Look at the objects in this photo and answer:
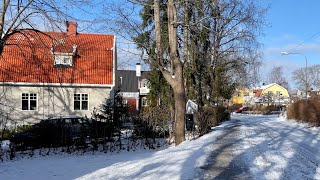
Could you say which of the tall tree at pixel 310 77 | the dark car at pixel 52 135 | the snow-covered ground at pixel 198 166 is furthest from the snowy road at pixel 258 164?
the tall tree at pixel 310 77

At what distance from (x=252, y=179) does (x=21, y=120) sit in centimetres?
2588

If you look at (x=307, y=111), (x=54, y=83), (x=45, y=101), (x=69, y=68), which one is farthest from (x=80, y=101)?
(x=307, y=111)

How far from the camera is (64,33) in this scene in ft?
51.2

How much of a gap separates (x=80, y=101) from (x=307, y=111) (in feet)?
56.8

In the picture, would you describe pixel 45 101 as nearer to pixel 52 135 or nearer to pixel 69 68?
pixel 69 68

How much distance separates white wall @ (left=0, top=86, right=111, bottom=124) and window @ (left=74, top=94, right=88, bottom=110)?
26 cm

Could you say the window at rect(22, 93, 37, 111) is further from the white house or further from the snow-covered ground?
the snow-covered ground

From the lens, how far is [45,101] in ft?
104

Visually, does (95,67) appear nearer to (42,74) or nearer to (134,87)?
(42,74)

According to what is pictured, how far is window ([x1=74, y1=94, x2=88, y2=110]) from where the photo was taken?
3219 centimetres

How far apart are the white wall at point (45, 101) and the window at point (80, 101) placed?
0.26 metres

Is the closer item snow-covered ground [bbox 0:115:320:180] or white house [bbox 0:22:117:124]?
snow-covered ground [bbox 0:115:320:180]

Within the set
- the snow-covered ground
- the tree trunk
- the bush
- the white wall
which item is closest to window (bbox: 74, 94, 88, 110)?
the white wall

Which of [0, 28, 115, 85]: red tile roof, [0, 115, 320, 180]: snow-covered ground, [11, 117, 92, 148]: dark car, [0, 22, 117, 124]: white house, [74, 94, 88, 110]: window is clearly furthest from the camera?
[74, 94, 88, 110]: window
